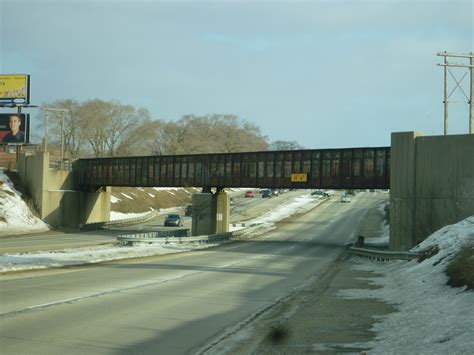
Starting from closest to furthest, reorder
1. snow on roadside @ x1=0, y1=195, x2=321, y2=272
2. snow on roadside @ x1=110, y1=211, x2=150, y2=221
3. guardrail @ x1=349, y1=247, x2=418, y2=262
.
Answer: snow on roadside @ x1=0, y1=195, x2=321, y2=272 < guardrail @ x1=349, y1=247, x2=418, y2=262 < snow on roadside @ x1=110, y1=211, x2=150, y2=221

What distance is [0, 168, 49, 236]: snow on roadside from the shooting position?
5530cm

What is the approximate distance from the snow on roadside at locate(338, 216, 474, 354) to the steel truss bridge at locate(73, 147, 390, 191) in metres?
29.2

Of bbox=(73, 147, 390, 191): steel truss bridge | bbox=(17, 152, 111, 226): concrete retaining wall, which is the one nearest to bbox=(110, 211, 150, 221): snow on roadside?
bbox=(17, 152, 111, 226): concrete retaining wall

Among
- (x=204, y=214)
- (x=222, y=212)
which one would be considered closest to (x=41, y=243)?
(x=204, y=214)

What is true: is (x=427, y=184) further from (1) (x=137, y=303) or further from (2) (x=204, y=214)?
(1) (x=137, y=303)

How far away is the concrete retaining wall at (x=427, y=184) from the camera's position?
3766 cm

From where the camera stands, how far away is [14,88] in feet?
247

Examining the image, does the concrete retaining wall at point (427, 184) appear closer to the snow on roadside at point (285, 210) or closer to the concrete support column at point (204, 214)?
the concrete support column at point (204, 214)

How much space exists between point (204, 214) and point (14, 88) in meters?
35.3

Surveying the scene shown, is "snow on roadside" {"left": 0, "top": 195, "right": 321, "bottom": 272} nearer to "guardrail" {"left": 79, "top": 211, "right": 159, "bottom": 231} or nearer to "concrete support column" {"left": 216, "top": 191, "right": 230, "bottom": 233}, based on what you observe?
"concrete support column" {"left": 216, "top": 191, "right": 230, "bottom": 233}

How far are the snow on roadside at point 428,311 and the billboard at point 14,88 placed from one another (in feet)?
217

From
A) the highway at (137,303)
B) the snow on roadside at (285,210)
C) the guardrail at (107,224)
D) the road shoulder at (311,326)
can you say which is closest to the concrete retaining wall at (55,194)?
the guardrail at (107,224)

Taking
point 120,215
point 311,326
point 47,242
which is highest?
point 311,326

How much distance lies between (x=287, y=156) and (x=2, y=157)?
38046 mm
